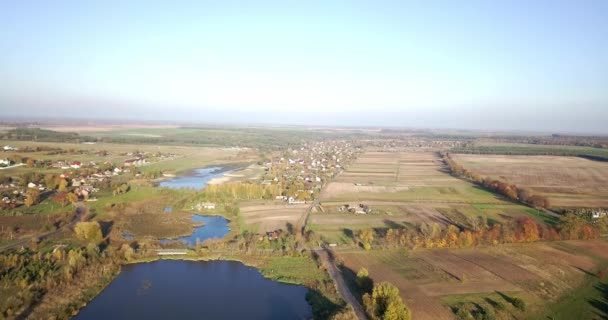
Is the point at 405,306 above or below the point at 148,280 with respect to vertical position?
above

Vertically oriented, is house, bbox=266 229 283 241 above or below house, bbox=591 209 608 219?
below

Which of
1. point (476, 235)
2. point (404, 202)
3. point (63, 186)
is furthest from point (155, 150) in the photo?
point (476, 235)

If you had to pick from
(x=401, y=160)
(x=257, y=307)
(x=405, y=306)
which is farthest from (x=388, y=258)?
(x=401, y=160)

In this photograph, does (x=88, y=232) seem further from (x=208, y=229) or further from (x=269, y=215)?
(x=269, y=215)

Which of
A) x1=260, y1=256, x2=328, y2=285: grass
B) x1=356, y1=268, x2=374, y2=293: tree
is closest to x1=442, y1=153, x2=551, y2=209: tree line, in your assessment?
x1=356, y1=268, x2=374, y2=293: tree

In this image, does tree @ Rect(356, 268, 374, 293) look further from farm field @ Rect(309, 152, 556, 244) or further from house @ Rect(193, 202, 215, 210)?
house @ Rect(193, 202, 215, 210)

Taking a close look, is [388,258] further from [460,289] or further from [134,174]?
[134,174]
